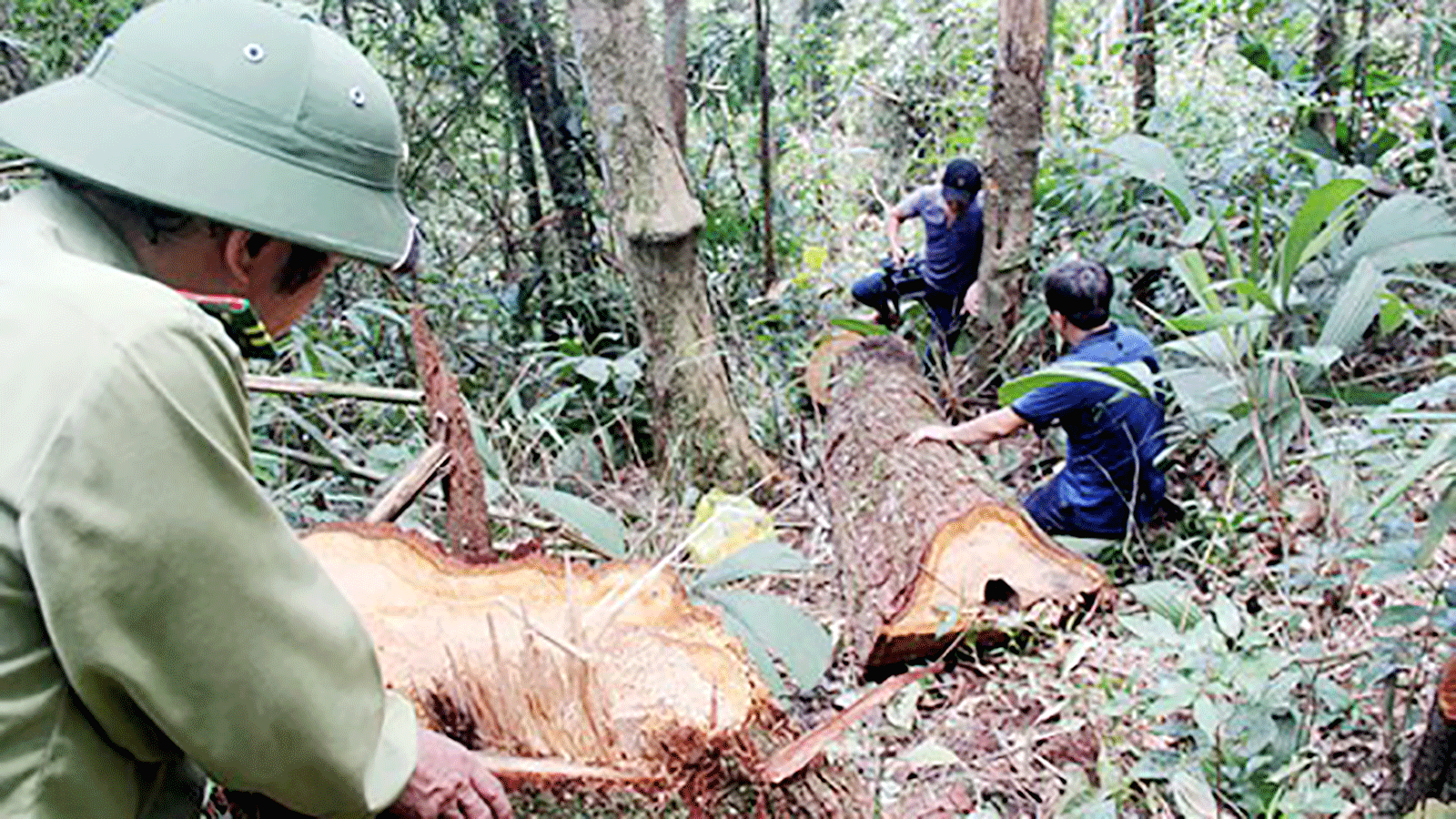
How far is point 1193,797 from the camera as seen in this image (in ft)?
6.92

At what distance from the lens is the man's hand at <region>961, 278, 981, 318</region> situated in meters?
5.30

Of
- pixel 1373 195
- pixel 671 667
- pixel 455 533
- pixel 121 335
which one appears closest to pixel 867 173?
pixel 1373 195

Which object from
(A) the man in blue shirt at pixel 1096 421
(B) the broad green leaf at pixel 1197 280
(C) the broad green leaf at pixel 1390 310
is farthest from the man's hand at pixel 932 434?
(C) the broad green leaf at pixel 1390 310

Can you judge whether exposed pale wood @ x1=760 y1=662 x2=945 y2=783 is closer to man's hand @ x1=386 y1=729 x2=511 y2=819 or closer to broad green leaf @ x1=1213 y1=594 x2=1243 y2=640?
man's hand @ x1=386 y1=729 x2=511 y2=819

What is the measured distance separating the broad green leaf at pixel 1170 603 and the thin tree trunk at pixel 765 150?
4.48 meters

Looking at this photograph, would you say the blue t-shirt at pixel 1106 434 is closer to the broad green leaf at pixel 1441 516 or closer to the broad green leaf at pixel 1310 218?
the broad green leaf at pixel 1310 218

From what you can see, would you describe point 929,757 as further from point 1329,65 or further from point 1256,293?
point 1329,65

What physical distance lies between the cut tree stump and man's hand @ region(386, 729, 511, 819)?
5.3 inches

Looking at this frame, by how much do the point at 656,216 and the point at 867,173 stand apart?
6036 mm

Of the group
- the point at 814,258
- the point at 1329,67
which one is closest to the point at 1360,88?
the point at 1329,67

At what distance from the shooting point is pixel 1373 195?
14.7 ft

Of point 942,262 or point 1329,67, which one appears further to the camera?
point 942,262

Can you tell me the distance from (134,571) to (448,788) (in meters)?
0.58

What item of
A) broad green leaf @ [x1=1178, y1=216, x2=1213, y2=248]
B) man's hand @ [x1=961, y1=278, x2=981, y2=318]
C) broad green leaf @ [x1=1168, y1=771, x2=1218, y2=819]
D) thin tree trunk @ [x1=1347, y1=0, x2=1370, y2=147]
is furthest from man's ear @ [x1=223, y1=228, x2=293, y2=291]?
thin tree trunk @ [x1=1347, y1=0, x2=1370, y2=147]
